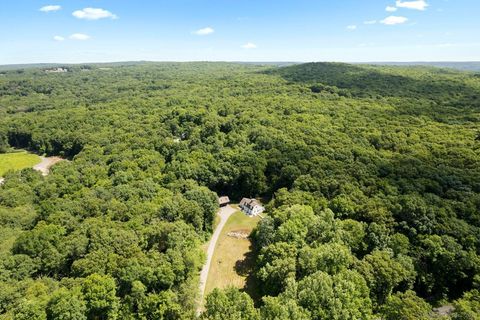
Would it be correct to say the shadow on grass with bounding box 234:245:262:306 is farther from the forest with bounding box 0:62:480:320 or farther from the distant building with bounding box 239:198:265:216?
the distant building with bounding box 239:198:265:216

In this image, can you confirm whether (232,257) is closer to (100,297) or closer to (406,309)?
(100,297)

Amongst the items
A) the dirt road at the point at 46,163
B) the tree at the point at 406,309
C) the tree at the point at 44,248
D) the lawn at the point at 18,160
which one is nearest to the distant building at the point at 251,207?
the tree at the point at 406,309

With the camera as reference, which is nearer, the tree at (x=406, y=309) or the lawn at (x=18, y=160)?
the tree at (x=406, y=309)

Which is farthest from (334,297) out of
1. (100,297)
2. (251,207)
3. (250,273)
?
(251,207)

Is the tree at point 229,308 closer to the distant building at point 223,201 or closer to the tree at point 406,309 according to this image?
the tree at point 406,309

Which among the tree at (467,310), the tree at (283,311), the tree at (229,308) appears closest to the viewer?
the tree at (283,311)

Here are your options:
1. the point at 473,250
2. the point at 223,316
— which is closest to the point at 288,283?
the point at 223,316
